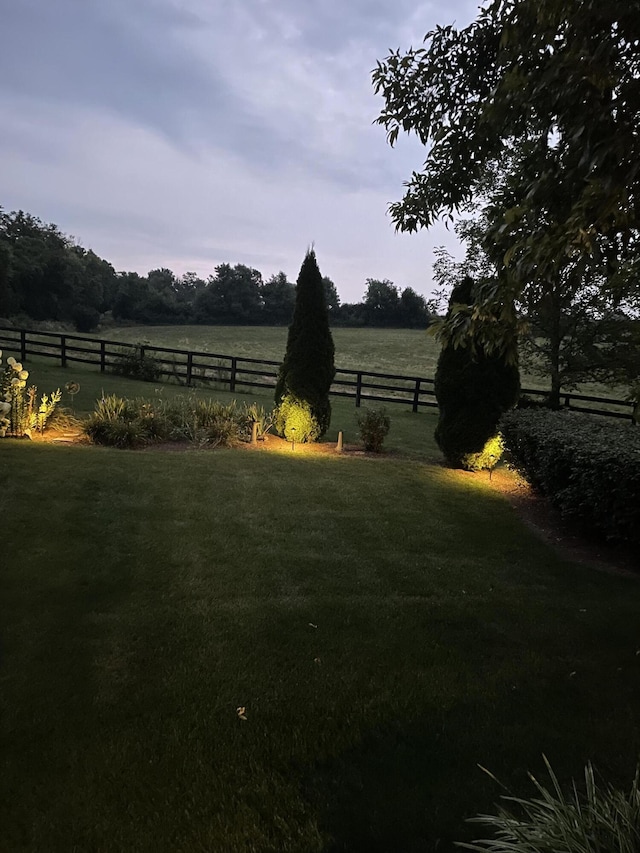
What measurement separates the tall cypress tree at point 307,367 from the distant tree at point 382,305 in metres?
33.3

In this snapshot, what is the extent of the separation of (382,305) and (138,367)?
2878 centimetres

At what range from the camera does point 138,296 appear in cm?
4091

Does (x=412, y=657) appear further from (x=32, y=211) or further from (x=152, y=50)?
(x=32, y=211)

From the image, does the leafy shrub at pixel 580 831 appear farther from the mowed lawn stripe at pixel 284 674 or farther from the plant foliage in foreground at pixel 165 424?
the plant foliage in foreground at pixel 165 424

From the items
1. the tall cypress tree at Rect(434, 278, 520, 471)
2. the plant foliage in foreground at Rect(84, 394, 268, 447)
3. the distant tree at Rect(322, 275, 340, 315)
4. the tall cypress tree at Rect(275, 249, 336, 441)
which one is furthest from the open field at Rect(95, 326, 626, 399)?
the plant foliage in foreground at Rect(84, 394, 268, 447)

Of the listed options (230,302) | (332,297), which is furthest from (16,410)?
(332,297)

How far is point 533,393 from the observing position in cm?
1372

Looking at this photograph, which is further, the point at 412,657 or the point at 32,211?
the point at 32,211

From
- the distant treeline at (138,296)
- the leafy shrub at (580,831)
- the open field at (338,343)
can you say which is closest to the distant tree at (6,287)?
the distant treeline at (138,296)

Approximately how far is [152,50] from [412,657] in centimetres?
830

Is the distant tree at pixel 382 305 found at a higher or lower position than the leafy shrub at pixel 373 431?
higher

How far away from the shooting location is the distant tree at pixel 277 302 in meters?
42.3

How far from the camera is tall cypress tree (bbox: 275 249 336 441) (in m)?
8.53

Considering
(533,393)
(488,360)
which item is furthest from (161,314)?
(488,360)
